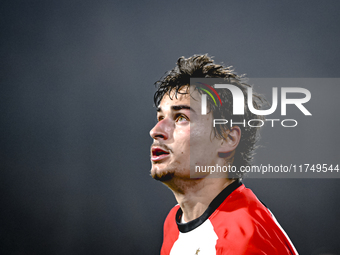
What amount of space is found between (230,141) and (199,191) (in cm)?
24

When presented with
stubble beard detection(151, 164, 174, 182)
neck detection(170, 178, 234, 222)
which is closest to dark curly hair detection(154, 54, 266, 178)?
neck detection(170, 178, 234, 222)

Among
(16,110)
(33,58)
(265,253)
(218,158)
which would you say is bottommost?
(265,253)

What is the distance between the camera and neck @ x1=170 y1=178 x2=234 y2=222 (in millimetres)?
944

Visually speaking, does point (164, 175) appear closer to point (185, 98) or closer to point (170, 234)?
point (185, 98)

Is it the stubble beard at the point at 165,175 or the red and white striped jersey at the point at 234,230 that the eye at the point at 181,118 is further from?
the red and white striped jersey at the point at 234,230

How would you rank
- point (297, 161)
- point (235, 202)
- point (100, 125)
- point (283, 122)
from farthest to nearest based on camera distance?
point (100, 125)
point (283, 122)
point (297, 161)
point (235, 202)

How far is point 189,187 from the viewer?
94 centimetres

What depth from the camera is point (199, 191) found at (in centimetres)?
96

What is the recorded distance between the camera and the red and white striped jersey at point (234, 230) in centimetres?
73

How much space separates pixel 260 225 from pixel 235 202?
138 millimetres

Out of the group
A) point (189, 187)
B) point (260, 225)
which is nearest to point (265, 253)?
point (260, 225)

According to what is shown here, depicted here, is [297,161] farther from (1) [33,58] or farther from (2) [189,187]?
(1) [33,58]

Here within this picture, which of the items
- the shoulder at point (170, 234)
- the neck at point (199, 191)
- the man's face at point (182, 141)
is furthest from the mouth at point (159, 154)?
the shoulder at point (170, 234)

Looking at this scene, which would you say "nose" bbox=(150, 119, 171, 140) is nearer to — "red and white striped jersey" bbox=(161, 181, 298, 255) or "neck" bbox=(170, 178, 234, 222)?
"neck" bbox=(170, 178, 234, 222)
